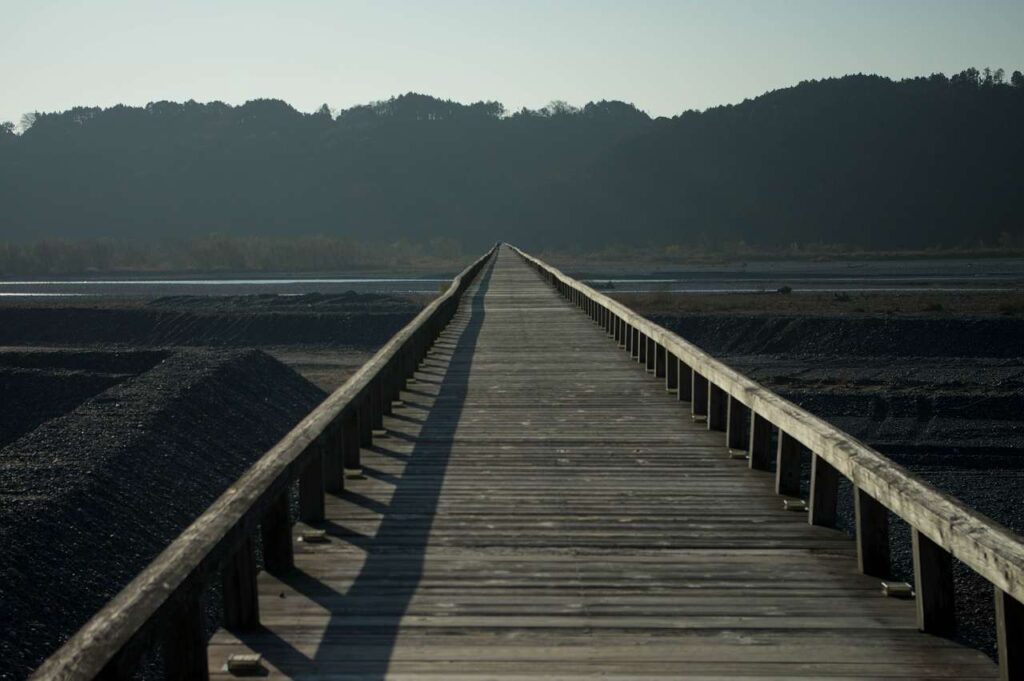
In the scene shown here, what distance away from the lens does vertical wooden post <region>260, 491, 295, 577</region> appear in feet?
20.7

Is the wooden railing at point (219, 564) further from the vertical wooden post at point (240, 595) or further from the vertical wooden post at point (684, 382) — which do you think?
the vertical wooden post at point (684, 382)

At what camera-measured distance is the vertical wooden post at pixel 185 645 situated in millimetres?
4586

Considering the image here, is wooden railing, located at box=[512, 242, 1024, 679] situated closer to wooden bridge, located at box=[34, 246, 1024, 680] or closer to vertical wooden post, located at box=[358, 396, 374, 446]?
wooden bridge, located at box=[34, 246, 1024, 680]

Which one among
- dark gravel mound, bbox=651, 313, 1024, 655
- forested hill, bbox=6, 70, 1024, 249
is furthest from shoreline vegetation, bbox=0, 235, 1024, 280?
dark gravel mound, bbox=651, 313, 1024, 655

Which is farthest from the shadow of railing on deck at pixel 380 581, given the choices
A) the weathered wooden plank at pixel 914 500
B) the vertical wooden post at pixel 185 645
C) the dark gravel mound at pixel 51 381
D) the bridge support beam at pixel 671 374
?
the dark gravel mound at pixel 51 381

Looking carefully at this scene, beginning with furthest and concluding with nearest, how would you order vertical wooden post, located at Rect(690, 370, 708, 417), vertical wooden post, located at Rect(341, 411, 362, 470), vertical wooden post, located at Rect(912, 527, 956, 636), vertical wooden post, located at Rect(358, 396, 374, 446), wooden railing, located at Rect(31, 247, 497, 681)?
vertical wooden post, located at Rect(690, 370, 708, 417) → vertical wooden post, located at Rect(358, 396, 374, 446) → vertical wooden post, located at Rect(341, 411, 362, 470) → vertical wooden post, located at Rect(912, 527, 956, 636) → wooden railing, located at Rect(31, 247, 497, 681)

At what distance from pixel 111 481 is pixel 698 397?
8.13 m

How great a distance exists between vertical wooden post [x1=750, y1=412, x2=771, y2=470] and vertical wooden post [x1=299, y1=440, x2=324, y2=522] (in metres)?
3.33

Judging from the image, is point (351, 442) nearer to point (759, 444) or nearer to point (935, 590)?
point (759, 444)

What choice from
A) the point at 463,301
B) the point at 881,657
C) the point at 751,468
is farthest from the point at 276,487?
the point at 463,301

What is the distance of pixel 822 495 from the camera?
7316mm

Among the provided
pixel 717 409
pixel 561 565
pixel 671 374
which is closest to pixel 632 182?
pixel 671 374

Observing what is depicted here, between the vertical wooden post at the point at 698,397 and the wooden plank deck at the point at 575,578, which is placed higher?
the vertical wooden post at the point at 698,397

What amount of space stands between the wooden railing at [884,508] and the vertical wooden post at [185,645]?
2.88 meters
